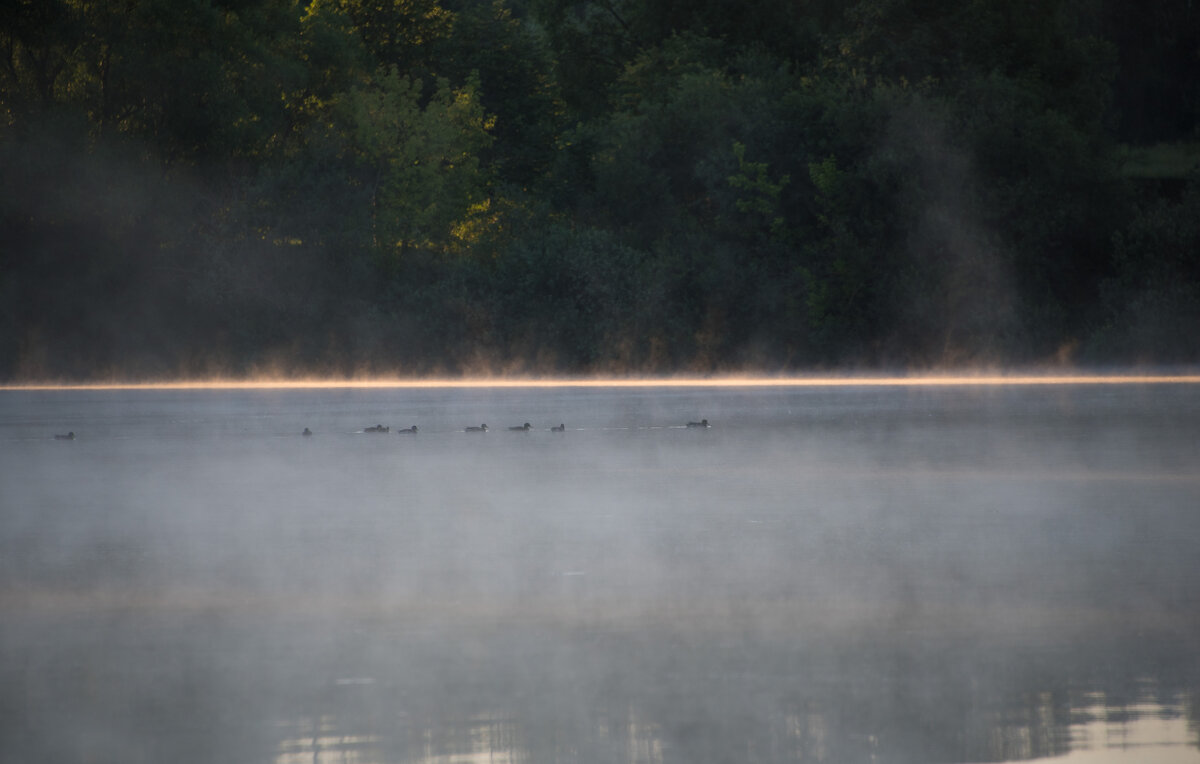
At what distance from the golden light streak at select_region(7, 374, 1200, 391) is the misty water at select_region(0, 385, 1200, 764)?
1789cm

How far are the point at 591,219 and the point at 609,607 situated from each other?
38.7m

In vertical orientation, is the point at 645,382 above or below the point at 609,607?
above

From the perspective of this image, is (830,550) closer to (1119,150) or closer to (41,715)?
(41,715)

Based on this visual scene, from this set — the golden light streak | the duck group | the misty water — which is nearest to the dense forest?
the golden light streak

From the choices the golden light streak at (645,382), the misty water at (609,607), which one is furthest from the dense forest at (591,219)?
the misty water at (609,607)

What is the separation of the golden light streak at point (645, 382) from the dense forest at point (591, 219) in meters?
1.32

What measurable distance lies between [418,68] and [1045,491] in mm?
40738

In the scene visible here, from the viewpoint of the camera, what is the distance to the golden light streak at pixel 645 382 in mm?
32594

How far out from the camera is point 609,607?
7.04 m

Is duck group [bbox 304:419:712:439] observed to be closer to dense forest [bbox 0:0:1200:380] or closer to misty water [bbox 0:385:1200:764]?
misty water [bbox 0:385:1200:764]

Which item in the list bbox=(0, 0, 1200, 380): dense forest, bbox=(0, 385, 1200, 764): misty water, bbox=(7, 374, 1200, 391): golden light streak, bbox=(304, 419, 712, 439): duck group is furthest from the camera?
bbox=(0, 0, 1200, 380): dense forest

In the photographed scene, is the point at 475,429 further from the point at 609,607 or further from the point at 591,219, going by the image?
the point at 591,219

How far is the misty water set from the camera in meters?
4.95

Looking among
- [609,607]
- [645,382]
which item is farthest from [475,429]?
[645,382]
